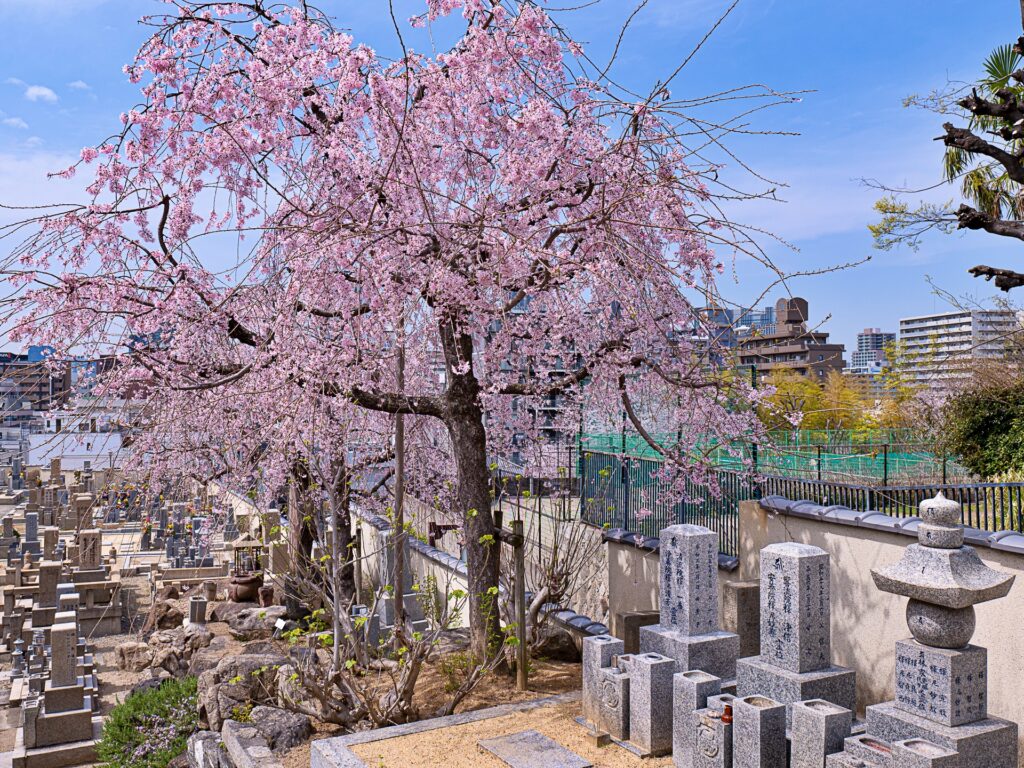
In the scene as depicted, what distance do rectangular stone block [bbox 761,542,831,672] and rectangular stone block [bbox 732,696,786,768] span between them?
516 mm

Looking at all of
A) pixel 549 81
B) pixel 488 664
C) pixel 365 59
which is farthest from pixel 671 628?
pixel 365 59

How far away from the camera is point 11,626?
51.2 ft

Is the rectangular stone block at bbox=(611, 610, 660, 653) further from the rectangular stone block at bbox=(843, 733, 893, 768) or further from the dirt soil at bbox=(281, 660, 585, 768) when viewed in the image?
the rectangular stone block at bbox=(843, 733, 893, 768)

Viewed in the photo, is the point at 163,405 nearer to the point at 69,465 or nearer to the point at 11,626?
the point at 11,626

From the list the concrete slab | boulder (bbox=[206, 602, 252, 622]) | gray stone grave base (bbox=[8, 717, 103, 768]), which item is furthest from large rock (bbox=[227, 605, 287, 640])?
the concrete slab

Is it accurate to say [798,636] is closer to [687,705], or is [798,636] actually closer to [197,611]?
[687,705]

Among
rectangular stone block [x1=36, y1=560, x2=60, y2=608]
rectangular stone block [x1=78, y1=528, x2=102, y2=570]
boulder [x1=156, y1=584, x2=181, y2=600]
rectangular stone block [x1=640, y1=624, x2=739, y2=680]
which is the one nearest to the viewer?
rectangular stone block [x1=640, y1=624, x2=739, y2=680]

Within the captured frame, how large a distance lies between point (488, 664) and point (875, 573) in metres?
3.99

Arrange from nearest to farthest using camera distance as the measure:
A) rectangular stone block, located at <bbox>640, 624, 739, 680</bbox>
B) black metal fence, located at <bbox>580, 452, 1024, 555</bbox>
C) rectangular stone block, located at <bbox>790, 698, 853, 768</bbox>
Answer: rectangular stone block, located at <bbox>790, 698, 853, 768</bbox>
rectangular stone block, located at <bbox>640, 624, 739, 680</bbox>
black metal fence, located at <bbox>580, 452, 1024, 555</bbox>

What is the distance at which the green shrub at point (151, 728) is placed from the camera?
9211mm

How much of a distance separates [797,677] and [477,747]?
2522 millimetres

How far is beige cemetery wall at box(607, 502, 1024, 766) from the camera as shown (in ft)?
20.4

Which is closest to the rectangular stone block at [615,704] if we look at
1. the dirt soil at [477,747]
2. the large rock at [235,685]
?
the dirt soil at [477,747]

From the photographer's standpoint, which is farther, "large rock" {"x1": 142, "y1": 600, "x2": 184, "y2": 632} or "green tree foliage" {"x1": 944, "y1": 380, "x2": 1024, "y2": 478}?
"green tree foliage" {"x1": 944, "y1": 380, "x2": 1024, "y2": 478}
